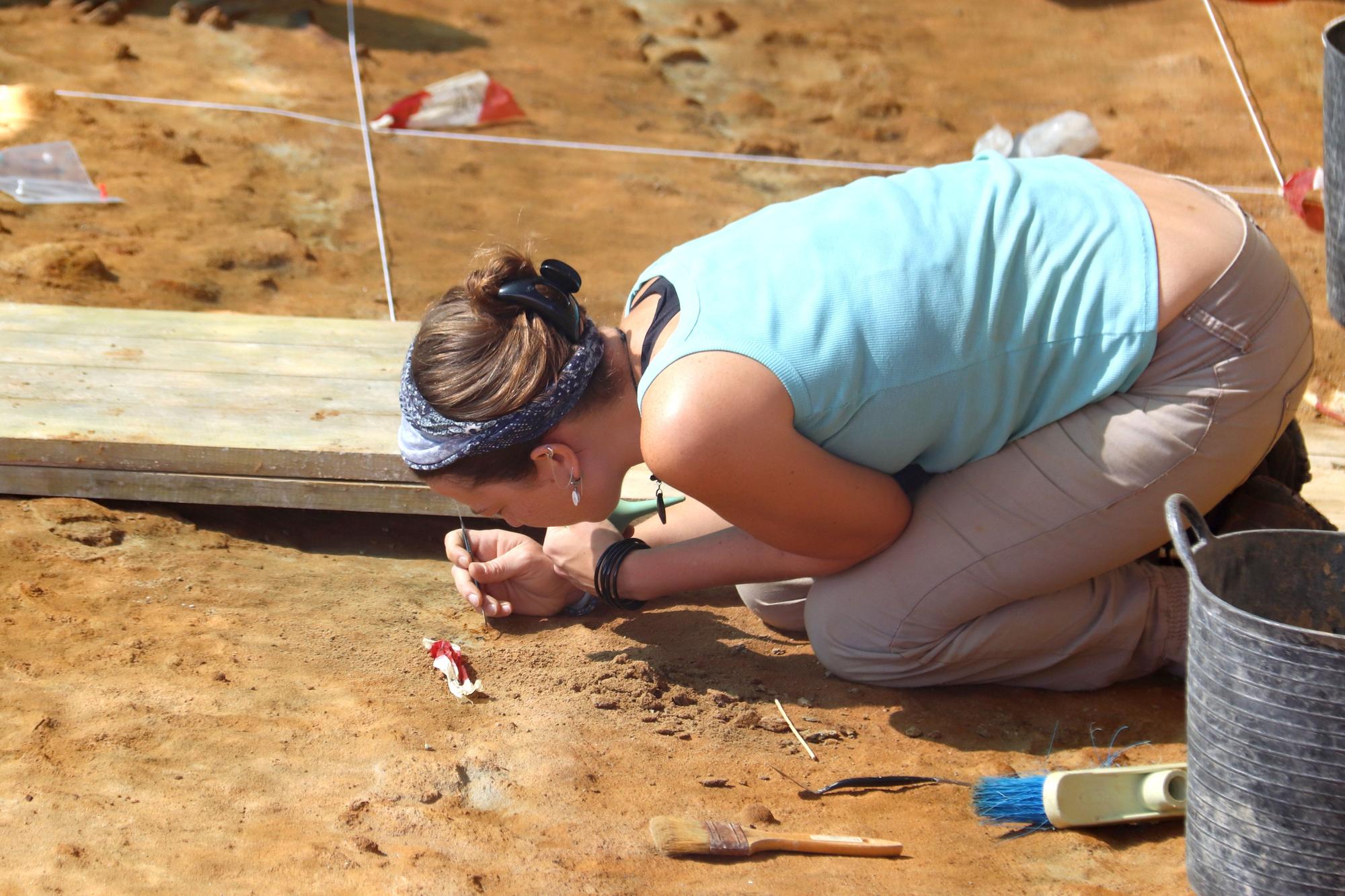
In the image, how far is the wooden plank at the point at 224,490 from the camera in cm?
275

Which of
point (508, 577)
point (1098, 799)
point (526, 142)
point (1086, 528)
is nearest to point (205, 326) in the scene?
point (508, 577)

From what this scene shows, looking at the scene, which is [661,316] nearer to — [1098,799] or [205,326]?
[1098,799]

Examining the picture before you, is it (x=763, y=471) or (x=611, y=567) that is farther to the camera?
(x=611, y=567)

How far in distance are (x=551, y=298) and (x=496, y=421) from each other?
8.0 inches

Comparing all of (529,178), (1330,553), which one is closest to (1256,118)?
(529,178)

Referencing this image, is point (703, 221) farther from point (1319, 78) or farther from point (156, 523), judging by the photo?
point (1319, 78)

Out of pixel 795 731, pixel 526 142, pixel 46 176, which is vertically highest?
pixel 795 731

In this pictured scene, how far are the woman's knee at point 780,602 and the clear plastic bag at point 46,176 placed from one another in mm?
3558

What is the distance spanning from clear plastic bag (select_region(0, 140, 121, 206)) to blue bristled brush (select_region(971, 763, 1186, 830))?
171 inches

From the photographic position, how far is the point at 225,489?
276cm

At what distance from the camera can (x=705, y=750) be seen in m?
2.12

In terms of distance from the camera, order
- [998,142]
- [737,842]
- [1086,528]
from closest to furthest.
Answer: [737,842] < [1086,528] < [998,142]

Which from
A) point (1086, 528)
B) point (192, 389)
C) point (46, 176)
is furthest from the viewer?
point (46, 176)

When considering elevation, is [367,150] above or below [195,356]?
below
